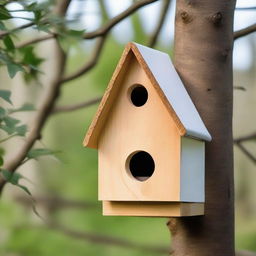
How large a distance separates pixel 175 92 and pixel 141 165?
25cm

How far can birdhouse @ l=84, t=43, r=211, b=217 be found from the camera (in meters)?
1.92

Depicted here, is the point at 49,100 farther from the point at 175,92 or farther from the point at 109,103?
the point at 175,92

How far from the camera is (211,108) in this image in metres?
1.96

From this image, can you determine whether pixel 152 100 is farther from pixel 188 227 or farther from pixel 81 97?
pixel 81 97

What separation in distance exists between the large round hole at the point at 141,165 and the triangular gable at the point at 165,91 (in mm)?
128

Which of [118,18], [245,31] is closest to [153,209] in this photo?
[245,31]

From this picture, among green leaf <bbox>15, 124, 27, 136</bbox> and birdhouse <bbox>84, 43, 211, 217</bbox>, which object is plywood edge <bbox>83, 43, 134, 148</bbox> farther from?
green leaf <bbox>15, 124, 27, 136</bbox>

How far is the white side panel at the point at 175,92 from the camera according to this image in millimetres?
1896

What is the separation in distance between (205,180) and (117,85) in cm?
32

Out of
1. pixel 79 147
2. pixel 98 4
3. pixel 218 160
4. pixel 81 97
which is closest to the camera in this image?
pixel 218 160

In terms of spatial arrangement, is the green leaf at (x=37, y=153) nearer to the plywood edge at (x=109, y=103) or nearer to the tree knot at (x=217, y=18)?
the plywood edge at (x=109, y=103)

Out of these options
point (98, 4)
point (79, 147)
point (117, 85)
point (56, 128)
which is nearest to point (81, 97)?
point (56, 128)

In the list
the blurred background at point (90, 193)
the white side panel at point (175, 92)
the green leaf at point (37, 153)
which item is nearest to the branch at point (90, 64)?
the green leaf at point (37, 153)

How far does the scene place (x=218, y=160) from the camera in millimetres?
1956
